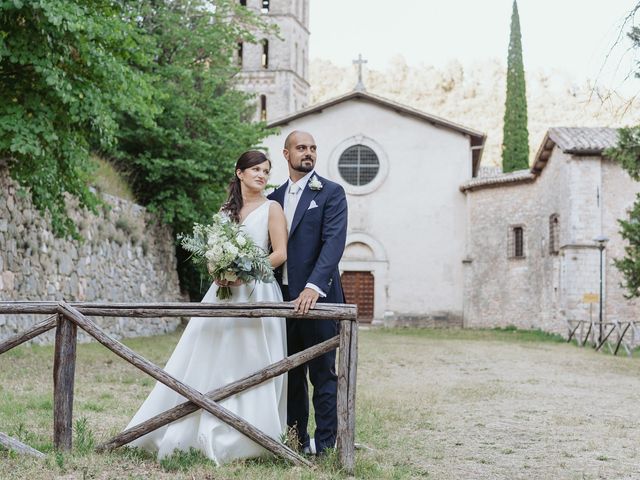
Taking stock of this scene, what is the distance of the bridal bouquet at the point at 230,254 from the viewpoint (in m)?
4.98

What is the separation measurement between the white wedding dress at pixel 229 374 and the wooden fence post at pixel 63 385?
0.42m

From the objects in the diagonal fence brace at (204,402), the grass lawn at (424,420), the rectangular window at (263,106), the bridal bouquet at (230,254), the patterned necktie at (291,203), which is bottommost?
the grass lawn at (424,420)

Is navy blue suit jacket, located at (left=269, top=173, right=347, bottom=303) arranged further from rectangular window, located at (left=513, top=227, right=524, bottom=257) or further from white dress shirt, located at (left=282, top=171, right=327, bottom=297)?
rectangular window, located at (left=513, top=227, right=524, bottom=257)

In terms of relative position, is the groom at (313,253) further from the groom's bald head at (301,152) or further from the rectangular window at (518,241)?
the rectangular window at (518,241)

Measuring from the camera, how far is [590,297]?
25.4m

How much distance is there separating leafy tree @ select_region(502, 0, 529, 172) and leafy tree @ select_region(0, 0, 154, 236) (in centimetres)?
2805

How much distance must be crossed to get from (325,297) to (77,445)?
187cm

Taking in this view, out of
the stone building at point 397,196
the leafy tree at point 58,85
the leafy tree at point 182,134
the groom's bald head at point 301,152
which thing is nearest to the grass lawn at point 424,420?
the groom's bald head at point 301,152

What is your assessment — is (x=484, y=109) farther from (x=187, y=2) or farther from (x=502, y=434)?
(x=502, y=434)

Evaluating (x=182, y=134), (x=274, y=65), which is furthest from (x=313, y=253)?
(x=274, y=65)

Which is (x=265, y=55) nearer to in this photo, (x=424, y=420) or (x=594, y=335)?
(x=594, y=335)

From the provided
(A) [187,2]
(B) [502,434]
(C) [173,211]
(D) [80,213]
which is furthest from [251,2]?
(B) [502,434]

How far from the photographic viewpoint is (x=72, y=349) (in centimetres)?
502

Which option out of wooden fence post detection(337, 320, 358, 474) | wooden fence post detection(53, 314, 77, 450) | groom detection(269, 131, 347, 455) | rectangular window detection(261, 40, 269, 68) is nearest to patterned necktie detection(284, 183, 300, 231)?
groom detection(269, 131, 347, 455)
